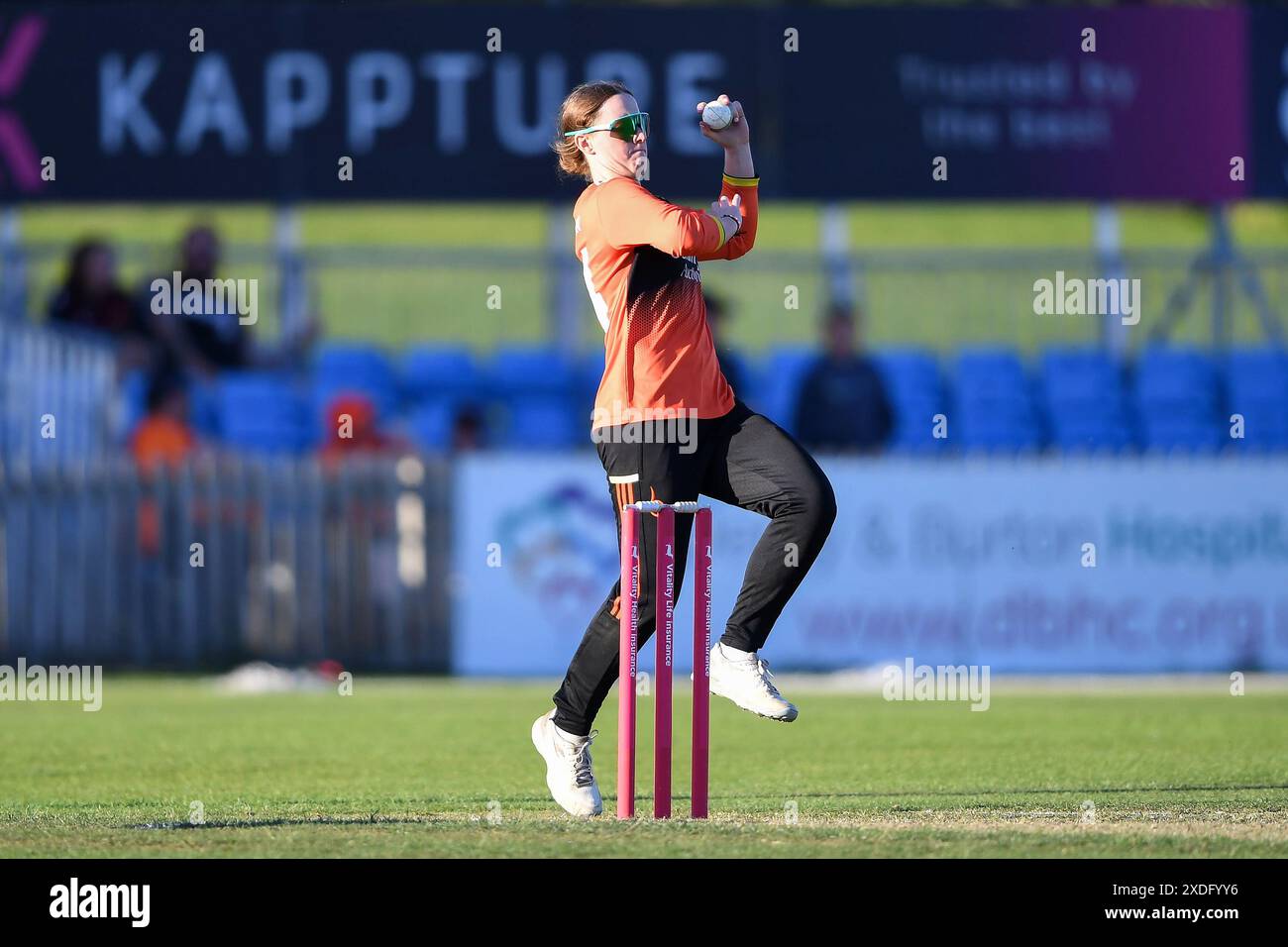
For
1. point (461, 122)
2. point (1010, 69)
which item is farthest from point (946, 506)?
point (461, 122)

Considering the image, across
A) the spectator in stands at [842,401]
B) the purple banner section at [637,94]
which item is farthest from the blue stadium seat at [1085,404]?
the spectator in stands at [842,401]

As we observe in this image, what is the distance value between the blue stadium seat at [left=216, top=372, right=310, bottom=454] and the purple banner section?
1.62 meters

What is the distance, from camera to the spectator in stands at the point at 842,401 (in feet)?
51.9

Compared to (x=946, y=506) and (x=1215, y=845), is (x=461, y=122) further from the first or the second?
(x=1215, y=845)

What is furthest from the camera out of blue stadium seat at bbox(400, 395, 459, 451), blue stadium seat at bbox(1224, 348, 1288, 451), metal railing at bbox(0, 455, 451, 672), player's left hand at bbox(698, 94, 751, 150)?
blue stadium seat at bbox(400, 395, 459, 451)

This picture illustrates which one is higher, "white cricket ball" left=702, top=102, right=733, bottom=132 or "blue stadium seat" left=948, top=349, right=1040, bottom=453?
"white cricket ball" left=702, top=102, right=733, bottom=132

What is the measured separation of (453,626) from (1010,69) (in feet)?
19.1

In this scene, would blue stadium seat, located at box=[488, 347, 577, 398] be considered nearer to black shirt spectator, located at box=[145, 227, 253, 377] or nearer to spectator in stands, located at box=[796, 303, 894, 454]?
black shirt spectator, located at box=[145, 227, 253, 377]

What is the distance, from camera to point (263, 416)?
17.1m

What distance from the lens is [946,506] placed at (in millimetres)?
15148

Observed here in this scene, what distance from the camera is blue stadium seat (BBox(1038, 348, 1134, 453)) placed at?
56.8 ft

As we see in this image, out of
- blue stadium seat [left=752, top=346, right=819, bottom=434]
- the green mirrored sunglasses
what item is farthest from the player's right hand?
blue stadium seat [left=752, top=346, right=819, bottom=434]

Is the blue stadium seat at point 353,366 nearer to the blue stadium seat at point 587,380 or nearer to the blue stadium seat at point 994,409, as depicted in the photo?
the blue stadium seat at point 587,380

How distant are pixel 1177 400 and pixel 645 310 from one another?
1138cm
